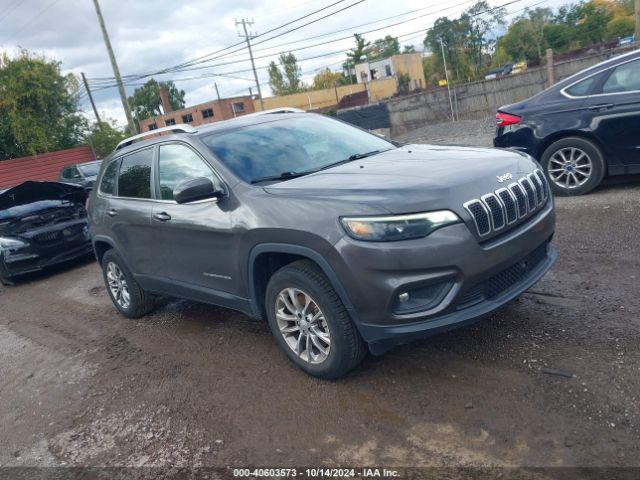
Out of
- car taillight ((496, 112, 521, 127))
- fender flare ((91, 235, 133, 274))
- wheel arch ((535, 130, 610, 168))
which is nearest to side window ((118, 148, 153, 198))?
fender flare ((91, 235, 133, 274))

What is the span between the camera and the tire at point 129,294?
537 cm

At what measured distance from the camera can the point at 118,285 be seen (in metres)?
5.68

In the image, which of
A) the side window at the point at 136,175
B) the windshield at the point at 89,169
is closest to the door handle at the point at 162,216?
the side window at the point at 136,175

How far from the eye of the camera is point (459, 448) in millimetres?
2693

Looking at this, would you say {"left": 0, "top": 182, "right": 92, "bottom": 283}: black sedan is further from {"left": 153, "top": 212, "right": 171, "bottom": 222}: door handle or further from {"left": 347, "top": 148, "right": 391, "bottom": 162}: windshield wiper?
{"left": 347, "top": 148, "right": 391, "bottom": 162}: windshield wiper

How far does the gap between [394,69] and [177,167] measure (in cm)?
7378

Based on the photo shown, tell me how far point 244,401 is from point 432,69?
81479 millimetres

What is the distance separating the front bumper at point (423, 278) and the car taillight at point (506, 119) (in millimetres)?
4340

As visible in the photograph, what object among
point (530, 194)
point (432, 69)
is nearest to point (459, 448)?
point (530, 194)

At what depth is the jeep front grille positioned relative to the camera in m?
3.03

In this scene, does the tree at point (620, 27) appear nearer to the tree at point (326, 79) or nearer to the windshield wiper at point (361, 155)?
the tree at point (326, 79)

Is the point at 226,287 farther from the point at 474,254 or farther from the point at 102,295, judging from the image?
the point at 102,295

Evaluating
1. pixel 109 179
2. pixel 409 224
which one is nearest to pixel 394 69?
pixel 109 179

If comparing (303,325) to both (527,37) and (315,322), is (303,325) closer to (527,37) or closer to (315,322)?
(315,322)
